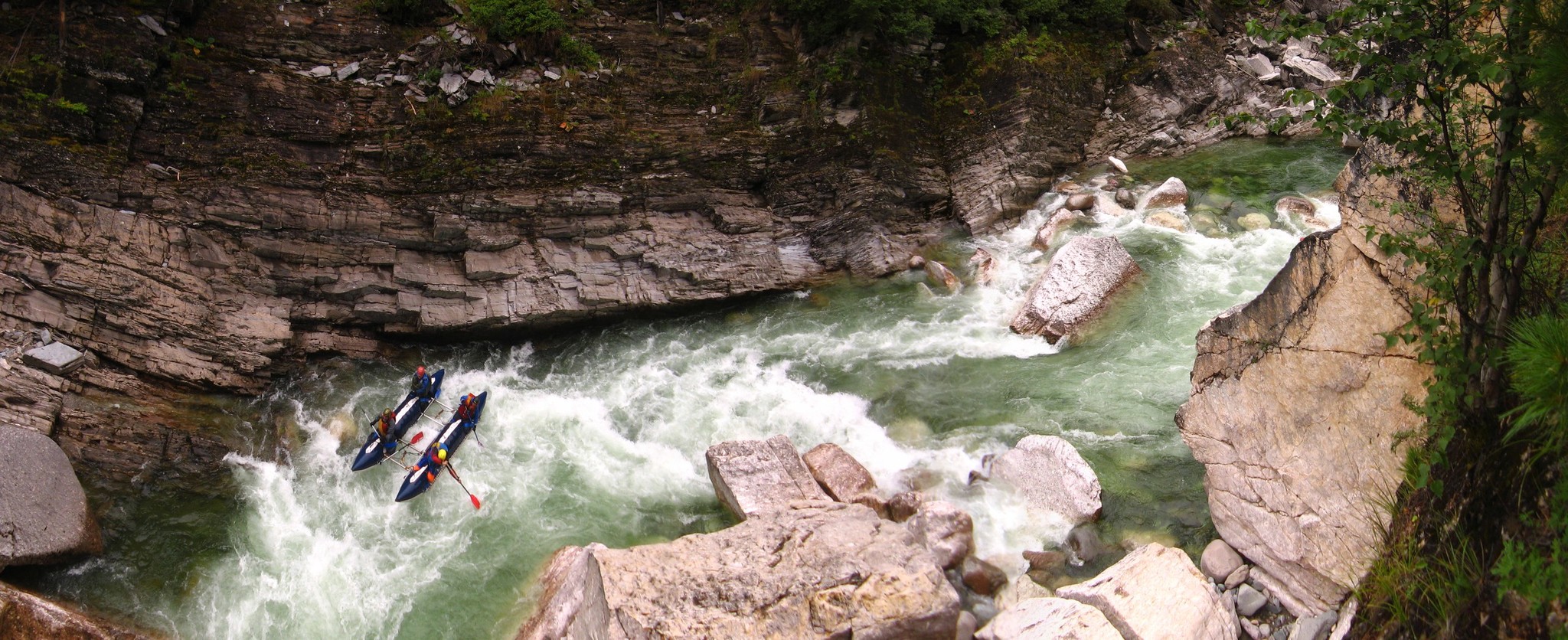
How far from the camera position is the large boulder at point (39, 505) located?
9.40 metres

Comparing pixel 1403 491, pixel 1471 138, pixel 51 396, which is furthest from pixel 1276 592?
pixel 51 396

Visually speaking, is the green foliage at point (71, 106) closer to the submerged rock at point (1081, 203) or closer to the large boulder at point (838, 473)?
the large boulder at point (838, 473)

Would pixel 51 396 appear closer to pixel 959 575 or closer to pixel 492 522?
pixel 492 522

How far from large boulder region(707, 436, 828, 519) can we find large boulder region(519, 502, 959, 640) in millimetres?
1116

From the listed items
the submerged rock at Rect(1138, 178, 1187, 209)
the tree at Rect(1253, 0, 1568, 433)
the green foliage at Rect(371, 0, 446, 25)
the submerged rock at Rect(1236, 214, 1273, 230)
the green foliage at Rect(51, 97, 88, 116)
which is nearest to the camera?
the tree at Rect(1253, 0, 1568, 433)

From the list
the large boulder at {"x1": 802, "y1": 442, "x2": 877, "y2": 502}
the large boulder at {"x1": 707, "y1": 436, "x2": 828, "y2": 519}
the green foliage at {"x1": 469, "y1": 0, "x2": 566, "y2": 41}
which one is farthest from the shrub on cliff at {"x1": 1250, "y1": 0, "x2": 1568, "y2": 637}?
the green foliage at {"x1": 469, "y1": 0, "x2": 566, "y2": 41}

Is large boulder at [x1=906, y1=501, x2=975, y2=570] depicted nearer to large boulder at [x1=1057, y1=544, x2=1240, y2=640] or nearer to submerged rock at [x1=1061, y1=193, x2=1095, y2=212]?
large boulder at [x1=1057, y1=544, x2=1240, y2=640]

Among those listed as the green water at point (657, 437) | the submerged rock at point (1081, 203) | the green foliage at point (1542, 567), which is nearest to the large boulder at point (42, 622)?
the green water at point (657, 437)

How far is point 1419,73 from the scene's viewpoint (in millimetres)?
5445

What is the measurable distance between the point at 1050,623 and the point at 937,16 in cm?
1355

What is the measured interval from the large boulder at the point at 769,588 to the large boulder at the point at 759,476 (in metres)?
1.12

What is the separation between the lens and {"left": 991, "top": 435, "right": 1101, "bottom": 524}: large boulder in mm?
9883

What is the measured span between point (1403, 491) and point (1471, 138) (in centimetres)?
249

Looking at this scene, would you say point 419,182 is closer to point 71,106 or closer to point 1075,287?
point 71,106
